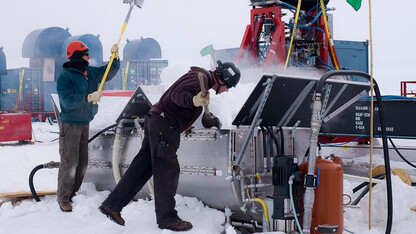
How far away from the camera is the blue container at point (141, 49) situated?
22.4 m

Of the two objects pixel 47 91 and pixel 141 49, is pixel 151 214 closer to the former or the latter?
pixel 47 91

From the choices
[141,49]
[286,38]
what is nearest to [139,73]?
[141,49]

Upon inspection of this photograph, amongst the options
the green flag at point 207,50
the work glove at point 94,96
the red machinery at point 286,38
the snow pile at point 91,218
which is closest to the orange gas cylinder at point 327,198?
the snow pile at point 91,218

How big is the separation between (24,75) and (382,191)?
64.6 feet

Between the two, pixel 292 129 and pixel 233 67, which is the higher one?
pixel 233 67

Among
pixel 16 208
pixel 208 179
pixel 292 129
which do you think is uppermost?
pixel 292 129

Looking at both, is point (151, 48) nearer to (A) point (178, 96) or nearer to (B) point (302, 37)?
(B) point (302, 37)

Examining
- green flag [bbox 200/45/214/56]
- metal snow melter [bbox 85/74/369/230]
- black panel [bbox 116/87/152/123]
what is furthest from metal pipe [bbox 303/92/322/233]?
green flag [bbox 200/45/214/56]

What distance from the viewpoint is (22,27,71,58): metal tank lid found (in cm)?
2034

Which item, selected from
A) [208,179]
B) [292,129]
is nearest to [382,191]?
[292,129]

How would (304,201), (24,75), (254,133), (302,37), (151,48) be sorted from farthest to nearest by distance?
(151,48) → (24,75) → (302,37) → (254,133) → (304,201)

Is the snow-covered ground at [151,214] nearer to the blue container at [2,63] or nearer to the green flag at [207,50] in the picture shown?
the green flag at [207,50]

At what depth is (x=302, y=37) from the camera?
7973 millimetres

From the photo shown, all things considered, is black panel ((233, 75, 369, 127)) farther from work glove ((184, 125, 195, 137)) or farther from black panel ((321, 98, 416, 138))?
black panel ((321, 98, 416, 138))
